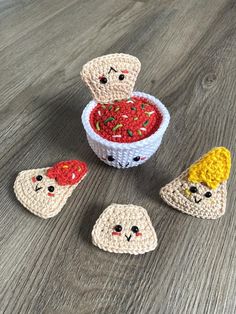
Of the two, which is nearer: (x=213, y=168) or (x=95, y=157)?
(x=213, y=168)

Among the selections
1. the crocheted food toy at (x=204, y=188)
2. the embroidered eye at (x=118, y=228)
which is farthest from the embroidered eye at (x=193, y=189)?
the embroidered eye at (x=118, y=228)

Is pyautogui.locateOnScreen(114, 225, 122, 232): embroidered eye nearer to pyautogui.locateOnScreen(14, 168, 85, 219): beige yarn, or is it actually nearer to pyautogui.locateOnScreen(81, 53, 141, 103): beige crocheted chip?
pyautogui.locateOnScreen(14, 168, 85, 219): beige yarn

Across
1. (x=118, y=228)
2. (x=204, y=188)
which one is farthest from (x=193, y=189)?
(x=118, y=228)

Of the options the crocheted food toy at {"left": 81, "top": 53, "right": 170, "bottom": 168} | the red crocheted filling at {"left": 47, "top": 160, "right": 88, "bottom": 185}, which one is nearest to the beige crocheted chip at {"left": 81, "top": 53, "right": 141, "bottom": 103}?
the crocheted food toy at {"left": 81, "top": 53, "right": 170, "bottom": 168}

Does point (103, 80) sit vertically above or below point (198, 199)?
above

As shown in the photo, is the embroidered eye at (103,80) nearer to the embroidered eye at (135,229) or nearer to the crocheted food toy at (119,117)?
the crocheted food toy at (119,117)

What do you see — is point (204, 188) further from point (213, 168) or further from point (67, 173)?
point (67, 173)
